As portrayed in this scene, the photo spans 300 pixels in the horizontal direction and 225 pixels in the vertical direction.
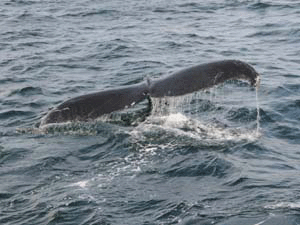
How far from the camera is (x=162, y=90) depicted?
25.5 feet

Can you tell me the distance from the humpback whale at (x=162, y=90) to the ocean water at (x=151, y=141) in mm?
191

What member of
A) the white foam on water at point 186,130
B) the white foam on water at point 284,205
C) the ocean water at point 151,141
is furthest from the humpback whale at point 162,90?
the white foam on water at point 284,205

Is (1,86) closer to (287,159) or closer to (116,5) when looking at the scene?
(287,159)

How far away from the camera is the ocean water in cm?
663

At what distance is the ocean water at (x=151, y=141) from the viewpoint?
6.63 metres

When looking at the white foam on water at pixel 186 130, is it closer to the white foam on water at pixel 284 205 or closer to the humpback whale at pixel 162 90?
the humpback whale at pixel 162 90

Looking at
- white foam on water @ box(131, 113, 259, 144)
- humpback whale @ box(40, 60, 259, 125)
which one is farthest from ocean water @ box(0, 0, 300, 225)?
humpback whale @ box(40, 60, 259, 125)

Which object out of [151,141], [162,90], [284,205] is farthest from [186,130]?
[284,205]

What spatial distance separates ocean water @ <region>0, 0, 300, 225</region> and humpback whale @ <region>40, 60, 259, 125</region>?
0.19 meters

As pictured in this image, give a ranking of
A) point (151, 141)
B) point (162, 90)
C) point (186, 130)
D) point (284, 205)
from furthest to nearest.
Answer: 1. point (186, 130)
2. point (151, 141)
3. point (162, 90)
4. point (284, 205)

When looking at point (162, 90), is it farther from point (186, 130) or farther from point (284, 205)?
point (284, 205)

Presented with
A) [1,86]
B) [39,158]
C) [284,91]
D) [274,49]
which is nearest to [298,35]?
[274,49]

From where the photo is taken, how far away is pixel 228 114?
1005 centimetres

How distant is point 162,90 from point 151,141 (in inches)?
42.2
